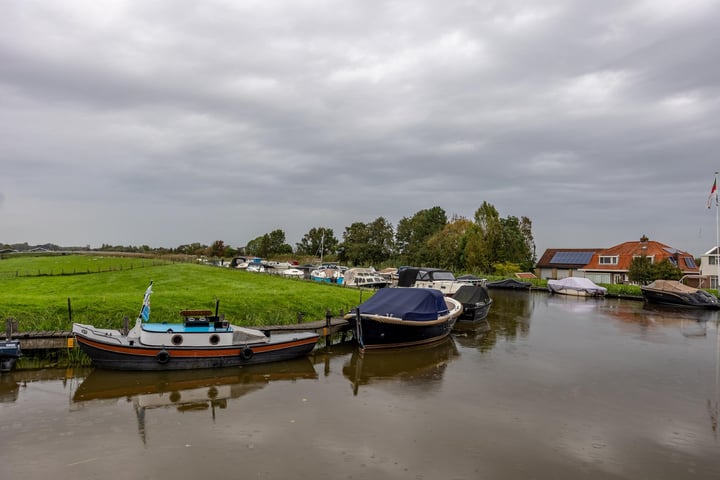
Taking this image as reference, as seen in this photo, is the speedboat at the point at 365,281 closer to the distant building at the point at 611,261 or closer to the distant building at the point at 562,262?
the distant building at the point at 611,261

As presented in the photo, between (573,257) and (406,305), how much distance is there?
6354cm

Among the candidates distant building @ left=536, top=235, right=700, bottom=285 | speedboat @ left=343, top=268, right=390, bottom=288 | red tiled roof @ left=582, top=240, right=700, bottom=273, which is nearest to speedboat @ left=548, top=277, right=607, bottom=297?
distant building @ left=536, top=235, right=700, bottom=285

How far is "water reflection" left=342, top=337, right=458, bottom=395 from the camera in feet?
59.4

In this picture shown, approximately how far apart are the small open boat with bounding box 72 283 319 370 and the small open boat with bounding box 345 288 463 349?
171 inches

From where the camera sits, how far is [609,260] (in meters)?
68.8

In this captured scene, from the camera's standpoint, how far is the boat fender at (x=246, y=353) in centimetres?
1853

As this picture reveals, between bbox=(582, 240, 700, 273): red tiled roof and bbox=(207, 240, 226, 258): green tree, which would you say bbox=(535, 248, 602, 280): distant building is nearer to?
bbox=(582, 240, 700, 273): red tiled roof

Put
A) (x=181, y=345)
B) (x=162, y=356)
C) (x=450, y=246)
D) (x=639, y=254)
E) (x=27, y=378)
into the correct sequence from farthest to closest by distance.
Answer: (x=450, y=246), (x=639, y=254), (x=181, y=345), (x=162, y=356), (x=27, y=378)

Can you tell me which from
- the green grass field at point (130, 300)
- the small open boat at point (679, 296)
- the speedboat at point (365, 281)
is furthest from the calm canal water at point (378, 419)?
the speedboat at point (365, 281)

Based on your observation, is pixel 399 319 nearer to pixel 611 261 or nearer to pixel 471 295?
pixel 471 295

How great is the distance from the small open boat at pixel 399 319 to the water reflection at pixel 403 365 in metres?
0.50

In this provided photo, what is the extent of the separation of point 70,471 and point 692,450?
571 inches

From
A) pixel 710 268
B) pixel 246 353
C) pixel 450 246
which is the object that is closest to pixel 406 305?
pixel 246 353

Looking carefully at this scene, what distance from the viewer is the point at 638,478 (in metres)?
10.4
